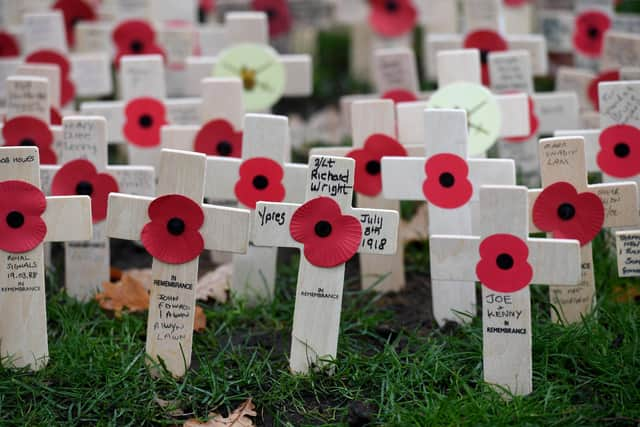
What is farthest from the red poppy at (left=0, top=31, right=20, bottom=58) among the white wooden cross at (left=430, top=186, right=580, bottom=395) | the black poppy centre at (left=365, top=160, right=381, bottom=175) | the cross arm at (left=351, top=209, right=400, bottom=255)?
the white wooden cross at (left=430, top=186, right=580, bottom=395)

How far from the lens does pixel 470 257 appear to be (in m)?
3.12

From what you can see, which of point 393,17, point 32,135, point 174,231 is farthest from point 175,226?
point 393,17

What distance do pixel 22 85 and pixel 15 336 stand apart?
4.07ft

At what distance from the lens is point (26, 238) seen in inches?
128

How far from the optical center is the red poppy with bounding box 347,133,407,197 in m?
3.85

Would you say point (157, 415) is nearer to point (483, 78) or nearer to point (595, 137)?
point (595, 137)

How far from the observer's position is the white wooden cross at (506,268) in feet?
9.98

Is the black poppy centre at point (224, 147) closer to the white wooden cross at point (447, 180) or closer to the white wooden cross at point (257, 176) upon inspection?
the white wooden cross at point (257, 176)

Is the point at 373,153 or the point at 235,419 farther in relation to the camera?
the point at 373,153

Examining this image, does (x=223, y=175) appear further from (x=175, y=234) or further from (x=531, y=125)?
(x=531, y=125)

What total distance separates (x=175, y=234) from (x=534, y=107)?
2.17 m

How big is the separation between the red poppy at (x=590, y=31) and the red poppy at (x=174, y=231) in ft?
10.4

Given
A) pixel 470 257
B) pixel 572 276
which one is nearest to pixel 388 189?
pixel 470 257

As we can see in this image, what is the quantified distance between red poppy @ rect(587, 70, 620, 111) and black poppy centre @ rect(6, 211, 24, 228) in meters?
2.87
